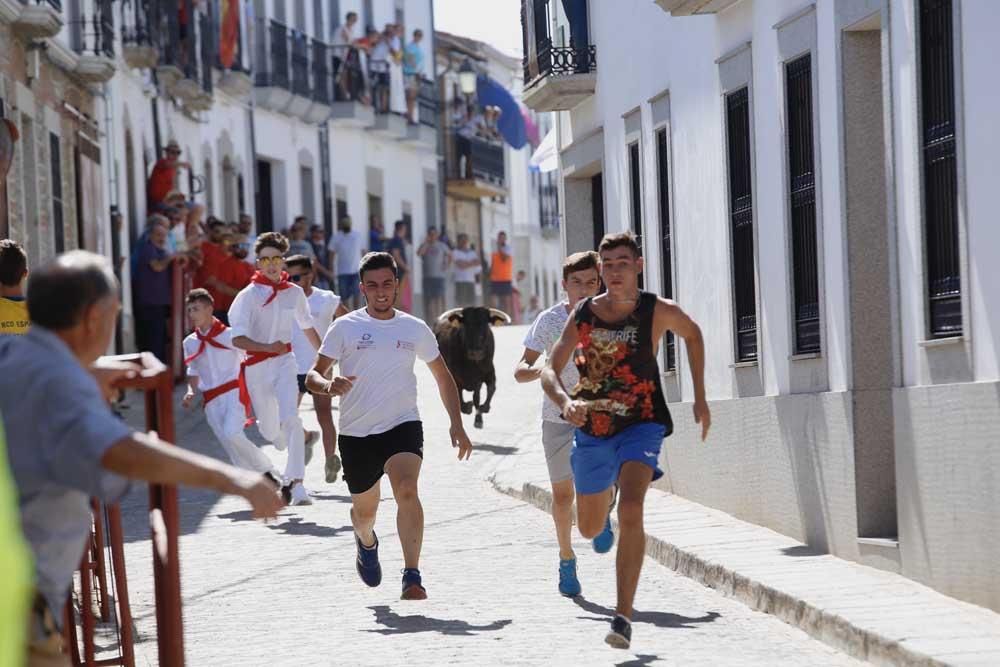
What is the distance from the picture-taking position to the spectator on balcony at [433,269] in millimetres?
47228

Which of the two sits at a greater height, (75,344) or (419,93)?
(419,93)

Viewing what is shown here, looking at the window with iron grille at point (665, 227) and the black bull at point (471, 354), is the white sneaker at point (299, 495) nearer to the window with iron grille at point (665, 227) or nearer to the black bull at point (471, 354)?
the window with iron grille at point (665, 227)

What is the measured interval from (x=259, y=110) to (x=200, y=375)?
27.2 m

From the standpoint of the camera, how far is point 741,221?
47.6 feet

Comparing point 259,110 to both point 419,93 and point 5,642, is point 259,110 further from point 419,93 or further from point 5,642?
point 5,642

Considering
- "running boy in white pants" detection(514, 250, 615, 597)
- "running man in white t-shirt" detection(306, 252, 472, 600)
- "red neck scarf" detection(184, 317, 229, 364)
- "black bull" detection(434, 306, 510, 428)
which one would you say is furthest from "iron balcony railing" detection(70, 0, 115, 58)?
"running boy in white pants" detection(514, 250, 615, 597)

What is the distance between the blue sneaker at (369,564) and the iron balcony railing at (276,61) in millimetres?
32025

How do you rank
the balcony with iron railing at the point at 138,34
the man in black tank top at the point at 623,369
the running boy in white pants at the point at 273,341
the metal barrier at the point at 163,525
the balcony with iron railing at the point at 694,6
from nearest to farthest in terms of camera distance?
1. the metal barrier at the point at 163,525
2. the man in black tank top at the point at 623,369
3. the balcony with iron railing at the point at 694,6
4. the running boy in white pants at the point at 273,341
5. the balcony with iron railing at the point at 138,34

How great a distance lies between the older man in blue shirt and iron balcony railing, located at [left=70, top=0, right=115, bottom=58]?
23.8 meters

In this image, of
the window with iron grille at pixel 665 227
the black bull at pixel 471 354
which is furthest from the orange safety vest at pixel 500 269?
the window with iron grille at pixel 665 227

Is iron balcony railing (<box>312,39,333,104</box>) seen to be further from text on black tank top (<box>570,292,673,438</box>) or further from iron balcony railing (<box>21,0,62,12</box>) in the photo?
text on black tank top (<box>570,292,673,438</box>)

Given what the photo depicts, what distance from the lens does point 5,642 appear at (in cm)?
316

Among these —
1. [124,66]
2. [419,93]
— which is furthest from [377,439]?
[419,93]

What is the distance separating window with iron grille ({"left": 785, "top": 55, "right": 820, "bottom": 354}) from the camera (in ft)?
42.0
